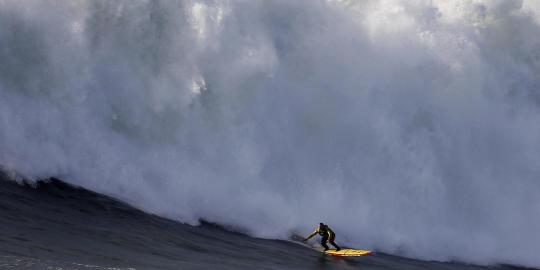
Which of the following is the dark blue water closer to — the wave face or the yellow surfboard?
the yellow surfboard

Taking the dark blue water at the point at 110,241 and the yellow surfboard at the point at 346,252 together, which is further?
the yellow surfboard at the point at 346,252

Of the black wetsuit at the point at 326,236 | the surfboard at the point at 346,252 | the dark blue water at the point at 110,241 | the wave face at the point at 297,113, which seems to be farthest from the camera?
the black wetsuit at the point at 326,236

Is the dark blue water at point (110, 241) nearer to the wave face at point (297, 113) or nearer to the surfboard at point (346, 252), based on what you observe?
the surfboard at point (346, 252)

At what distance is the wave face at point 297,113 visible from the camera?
1664cm

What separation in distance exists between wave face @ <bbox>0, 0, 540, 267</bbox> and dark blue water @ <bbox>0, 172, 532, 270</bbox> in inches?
29.8

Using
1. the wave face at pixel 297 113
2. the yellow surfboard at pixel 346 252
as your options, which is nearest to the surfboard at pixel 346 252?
the yellow surfboard at pixel 346 252

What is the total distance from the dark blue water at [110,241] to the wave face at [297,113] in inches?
29.8

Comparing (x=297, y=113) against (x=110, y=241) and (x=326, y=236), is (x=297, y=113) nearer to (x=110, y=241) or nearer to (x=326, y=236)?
(x=326, y=236)

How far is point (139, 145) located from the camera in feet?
56.9

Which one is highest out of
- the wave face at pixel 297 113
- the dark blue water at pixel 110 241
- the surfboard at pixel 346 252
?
the wave face at pixel 297 113

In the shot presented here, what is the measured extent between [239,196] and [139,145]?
108 inches

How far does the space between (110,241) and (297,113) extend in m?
8.79

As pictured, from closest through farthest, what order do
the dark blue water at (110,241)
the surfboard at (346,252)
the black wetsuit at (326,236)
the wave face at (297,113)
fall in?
1. the dark blue water at (110,241)
2. the wave face at (297,113)
3. the surfboard at (346,252)
4. the black wetsuit at (326,236)

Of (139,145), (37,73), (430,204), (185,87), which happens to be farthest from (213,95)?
(430,204)
